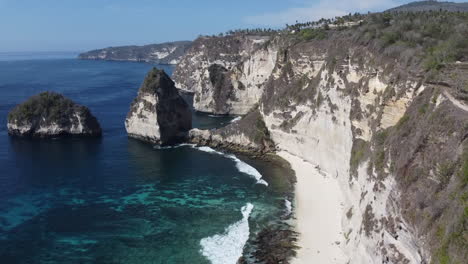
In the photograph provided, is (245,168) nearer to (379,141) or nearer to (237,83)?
(379,141)

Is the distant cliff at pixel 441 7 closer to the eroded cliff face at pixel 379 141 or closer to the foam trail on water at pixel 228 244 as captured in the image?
the eroded cliff face at pixel 379 141

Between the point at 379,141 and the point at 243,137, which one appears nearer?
the point at 379,141

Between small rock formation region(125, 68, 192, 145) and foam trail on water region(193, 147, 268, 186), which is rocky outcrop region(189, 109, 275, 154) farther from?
small rock formation region(125, 68, 192, 145)

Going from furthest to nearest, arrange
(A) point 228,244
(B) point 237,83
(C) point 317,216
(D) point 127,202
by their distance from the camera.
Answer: (B) point 237,83 → (D) point 127,202 → (C) point 317,216 → (A) point 228,244

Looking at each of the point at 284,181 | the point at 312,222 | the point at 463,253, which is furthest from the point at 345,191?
the point at 463,253

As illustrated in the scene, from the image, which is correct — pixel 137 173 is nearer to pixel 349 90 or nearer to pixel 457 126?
pixel 349 90

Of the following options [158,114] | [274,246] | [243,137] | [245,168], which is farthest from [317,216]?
[158,114]

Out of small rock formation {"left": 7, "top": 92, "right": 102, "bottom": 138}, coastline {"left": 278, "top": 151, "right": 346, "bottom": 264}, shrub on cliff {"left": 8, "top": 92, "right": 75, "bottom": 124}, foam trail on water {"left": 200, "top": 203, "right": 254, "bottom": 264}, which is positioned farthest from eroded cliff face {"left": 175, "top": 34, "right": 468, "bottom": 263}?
shrub on cliff {"left": 8, "top": 92, "right": 75, "bottom": 124}
